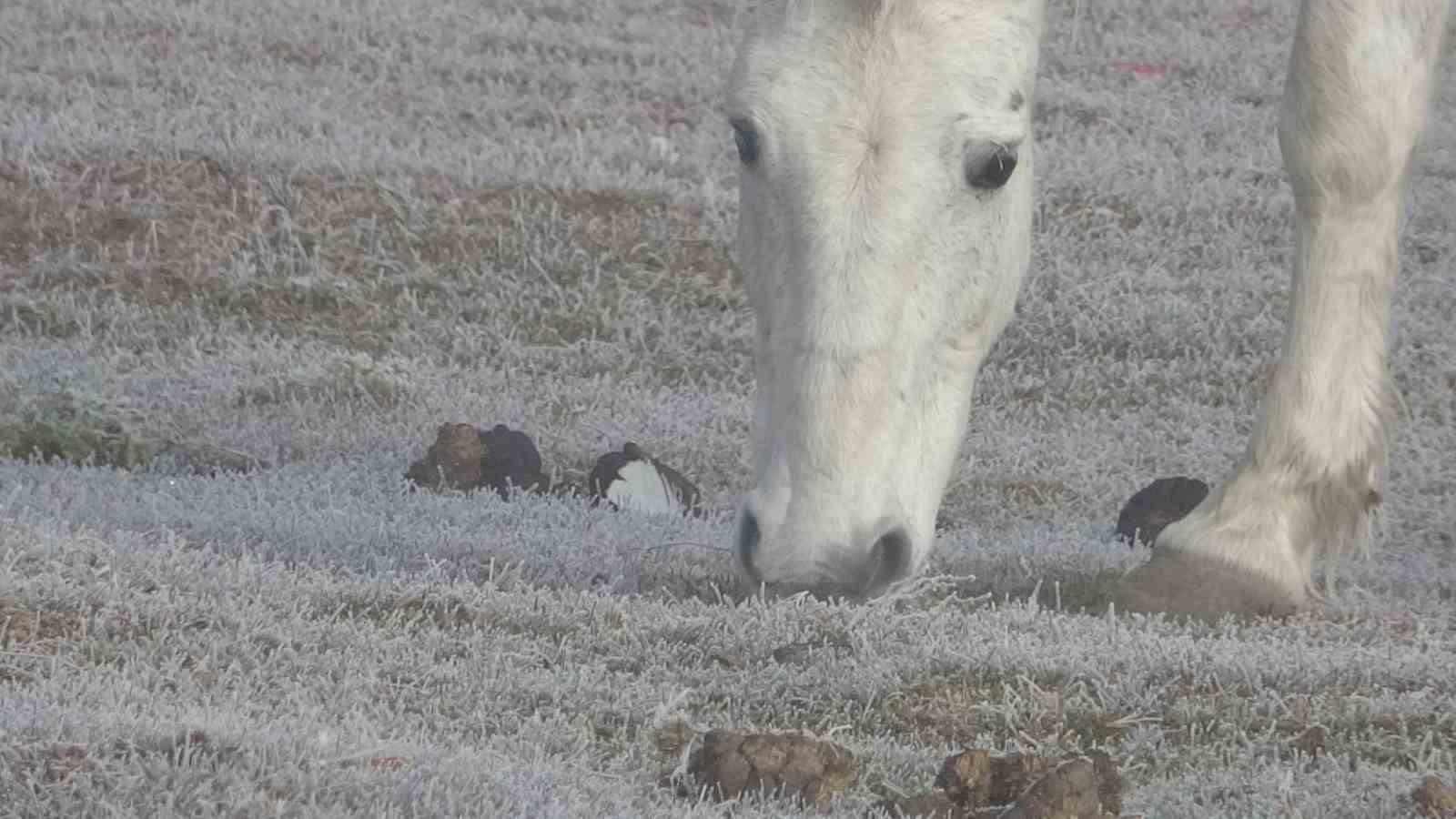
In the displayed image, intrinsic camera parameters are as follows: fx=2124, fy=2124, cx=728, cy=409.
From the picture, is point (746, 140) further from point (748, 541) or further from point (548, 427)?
point (548, 427)

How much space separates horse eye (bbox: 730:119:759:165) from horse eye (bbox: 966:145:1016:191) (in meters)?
0.44

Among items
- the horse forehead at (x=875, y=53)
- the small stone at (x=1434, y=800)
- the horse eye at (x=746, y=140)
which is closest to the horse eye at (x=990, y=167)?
the horse forehead at (x=875, y=53)

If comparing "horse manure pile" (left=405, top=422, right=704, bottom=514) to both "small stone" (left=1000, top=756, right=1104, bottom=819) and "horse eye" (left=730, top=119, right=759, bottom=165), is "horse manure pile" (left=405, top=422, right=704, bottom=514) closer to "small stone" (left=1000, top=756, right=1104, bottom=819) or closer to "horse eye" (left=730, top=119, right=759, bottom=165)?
"horse eye" (left=730, top=119, right=759, bottom=165)

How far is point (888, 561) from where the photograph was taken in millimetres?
4254

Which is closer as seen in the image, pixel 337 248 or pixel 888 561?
pixel 888 561

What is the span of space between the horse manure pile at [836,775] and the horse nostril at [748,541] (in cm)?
87

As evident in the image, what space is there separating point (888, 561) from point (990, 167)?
0.86 metres

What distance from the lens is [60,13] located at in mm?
13617

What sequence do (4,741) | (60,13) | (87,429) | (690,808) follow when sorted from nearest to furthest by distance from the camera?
(4,741)
(690,808)
(87,429)
(60,13)

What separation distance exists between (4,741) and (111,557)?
1.45 metres

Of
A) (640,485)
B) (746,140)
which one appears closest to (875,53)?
(746,140)

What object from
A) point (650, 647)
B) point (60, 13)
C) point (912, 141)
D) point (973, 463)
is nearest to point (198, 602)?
point (650, 647)

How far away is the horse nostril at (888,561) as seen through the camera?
4199 mm

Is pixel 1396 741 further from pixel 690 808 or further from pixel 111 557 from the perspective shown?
pixel 111 557
